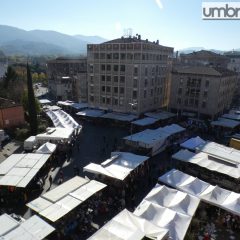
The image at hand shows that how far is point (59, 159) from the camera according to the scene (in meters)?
28.0

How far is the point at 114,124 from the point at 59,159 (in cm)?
1707

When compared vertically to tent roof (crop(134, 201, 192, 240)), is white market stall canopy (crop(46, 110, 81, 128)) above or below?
below

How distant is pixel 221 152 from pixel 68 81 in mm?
54412

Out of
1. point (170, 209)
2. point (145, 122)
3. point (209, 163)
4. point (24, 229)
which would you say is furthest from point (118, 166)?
point (145, 122)

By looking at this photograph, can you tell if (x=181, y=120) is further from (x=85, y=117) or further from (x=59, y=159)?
(x=59, y=159)

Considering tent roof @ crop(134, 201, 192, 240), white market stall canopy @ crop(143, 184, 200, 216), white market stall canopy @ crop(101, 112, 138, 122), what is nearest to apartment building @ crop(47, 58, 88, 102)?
white market stall canopy @ crop(101, 112, 138, 122)

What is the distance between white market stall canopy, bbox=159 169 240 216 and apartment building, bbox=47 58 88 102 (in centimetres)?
4227

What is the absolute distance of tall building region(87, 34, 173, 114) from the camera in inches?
1773

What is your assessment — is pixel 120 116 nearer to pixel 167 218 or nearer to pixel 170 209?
pixel 170 209

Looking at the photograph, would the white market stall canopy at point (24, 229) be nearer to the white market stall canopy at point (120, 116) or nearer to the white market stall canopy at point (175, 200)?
the white market stall canopy at point (175, 200)

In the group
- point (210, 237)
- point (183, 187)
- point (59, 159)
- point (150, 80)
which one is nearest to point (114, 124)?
point (150, 80)

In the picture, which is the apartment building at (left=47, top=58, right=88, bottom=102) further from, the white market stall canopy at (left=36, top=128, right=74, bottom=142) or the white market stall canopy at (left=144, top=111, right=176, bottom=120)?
the white market stall canopy at (left=36, top=128, right=74, bottom=142)

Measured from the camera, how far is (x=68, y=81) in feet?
237

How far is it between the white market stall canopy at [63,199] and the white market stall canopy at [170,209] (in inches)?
159
